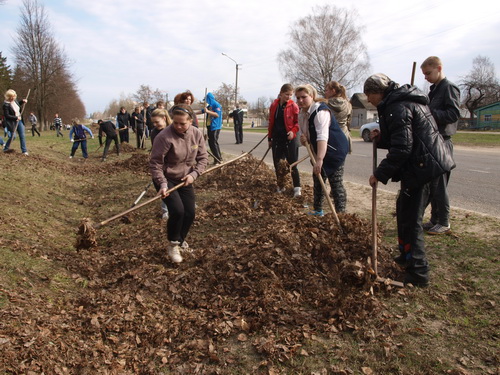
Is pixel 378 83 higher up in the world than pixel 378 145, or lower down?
higher up

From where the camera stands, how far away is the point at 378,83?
361 cm

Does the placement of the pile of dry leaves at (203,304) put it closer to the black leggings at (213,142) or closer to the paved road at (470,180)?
the paved road at (470,180)

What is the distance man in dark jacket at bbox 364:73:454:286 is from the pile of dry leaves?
0.49 m

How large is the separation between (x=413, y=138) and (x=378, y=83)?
1.91 ft

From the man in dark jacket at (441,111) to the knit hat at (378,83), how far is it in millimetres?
1422

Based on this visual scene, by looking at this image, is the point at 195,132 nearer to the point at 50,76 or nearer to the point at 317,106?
the point at 317,106

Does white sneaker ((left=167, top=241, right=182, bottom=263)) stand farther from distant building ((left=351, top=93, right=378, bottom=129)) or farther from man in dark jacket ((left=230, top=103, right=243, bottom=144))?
distant building ((left=351, top=93, right=378, bottom=129))

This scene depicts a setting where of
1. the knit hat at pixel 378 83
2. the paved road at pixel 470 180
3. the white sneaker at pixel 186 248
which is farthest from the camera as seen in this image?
the paved road at pixel 470 180

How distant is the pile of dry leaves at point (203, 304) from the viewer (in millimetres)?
2973

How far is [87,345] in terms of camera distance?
3.09 metres

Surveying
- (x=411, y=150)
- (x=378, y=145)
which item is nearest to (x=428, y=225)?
(x=378, y=145)

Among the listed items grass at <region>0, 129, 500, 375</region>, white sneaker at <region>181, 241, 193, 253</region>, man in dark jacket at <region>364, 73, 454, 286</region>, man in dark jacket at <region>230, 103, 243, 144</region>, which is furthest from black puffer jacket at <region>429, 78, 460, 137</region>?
man in dark jacket at <region>230, 103, 243, 144</region>

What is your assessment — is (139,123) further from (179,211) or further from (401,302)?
(401,302)

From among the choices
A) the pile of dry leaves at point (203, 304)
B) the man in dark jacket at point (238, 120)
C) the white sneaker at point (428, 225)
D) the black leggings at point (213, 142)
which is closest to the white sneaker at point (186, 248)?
the pile of dry leaves at point (203, 304)
